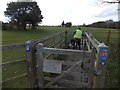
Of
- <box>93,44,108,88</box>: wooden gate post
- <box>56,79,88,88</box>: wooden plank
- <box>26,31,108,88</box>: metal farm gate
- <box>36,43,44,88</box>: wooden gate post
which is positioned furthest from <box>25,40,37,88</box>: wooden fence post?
<box>93,44,108,88</box>: wooden gate post

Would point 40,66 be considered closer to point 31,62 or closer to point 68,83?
point 31,62

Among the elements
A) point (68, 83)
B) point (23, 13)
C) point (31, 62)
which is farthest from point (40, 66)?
point (23, 13)

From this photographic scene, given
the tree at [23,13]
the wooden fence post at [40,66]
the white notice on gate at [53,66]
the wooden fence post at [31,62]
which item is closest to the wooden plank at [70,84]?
the white notice on gate at [53,66]

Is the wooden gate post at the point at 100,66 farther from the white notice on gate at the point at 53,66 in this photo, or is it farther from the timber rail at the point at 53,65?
the white notice on gate at the point at 53,66

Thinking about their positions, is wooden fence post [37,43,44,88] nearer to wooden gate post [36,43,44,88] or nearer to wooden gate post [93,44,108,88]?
wooden gate post [36,43,44,88]

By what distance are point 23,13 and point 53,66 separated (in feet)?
169

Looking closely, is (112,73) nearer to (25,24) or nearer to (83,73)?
(83,73)

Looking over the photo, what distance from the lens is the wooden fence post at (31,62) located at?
5.30 m

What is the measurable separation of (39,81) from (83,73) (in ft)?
4.09

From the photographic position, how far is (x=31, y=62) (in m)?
5.40

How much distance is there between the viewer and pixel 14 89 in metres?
5.78

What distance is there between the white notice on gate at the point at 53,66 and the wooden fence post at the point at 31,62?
33 cm

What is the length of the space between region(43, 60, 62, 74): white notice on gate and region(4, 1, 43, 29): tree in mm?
50173

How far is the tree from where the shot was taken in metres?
55.0
